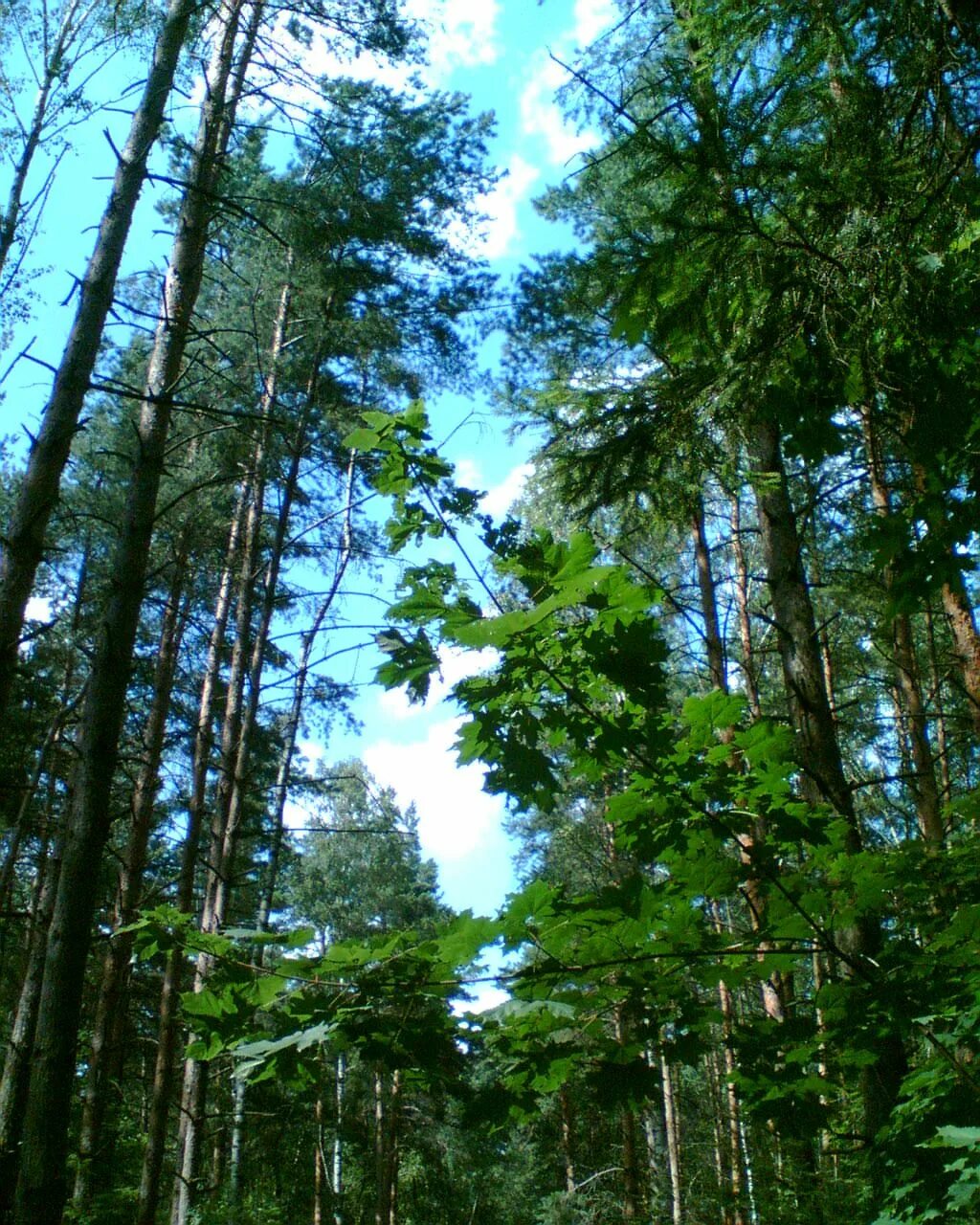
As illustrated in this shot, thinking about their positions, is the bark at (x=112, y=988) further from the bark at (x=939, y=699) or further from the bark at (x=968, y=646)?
the bark at (x=968, y=646)

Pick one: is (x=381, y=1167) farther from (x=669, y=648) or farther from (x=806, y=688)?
(x=669, y=648)

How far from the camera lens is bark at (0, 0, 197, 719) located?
4.73 metres

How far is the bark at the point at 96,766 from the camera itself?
133 inches

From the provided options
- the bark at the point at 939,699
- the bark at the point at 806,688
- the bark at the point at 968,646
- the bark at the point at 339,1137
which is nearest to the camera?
the bark at the point at 806,688

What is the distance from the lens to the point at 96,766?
13.2 ft

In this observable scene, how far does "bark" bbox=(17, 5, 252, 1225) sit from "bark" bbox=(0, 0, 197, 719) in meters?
0.33

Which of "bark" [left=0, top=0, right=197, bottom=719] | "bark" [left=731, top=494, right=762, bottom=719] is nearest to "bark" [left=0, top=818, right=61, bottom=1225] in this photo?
"bark" [left=0, top=0, right=197, bottom=719]

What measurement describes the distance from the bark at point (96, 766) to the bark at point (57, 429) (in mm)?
329

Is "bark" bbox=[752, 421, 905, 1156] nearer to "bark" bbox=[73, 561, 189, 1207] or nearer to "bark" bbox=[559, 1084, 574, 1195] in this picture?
"bark" bbox=[73, 561, 189, 1207]

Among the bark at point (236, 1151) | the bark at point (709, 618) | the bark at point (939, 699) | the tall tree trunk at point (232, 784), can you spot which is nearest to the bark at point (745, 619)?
the bark at point (709, 618)

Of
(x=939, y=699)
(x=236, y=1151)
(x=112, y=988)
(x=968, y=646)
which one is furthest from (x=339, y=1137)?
(x=968, y=646)

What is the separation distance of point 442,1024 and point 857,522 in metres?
10.3

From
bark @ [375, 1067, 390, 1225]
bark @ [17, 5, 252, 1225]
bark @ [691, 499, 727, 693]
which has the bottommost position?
bark @ [375, 1067, 390, 1225]

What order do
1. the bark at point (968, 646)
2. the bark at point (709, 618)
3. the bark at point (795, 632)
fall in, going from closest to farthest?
the bark at point (795, 632) → the bark at point (968, 646) → the bark at point (709, 618)
